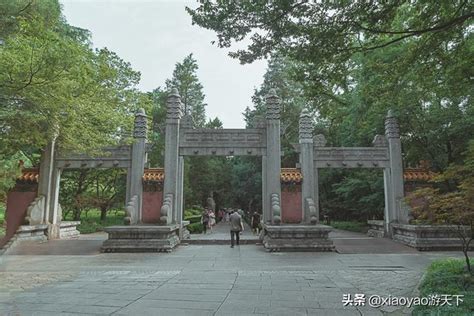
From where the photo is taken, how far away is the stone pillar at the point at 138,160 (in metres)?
15.5

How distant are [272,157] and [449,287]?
10.2 m

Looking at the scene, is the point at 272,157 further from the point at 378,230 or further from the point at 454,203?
the point at 454,203

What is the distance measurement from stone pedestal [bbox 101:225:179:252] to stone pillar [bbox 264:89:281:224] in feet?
14.5

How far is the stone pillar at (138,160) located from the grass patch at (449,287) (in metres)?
11.6

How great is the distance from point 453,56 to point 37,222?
15580 mm

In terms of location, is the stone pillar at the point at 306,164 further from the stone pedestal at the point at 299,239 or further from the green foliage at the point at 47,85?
the green foliage at the point at 47,85

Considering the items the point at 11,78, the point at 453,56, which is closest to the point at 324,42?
the point at 453,56

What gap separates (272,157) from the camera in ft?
50.1

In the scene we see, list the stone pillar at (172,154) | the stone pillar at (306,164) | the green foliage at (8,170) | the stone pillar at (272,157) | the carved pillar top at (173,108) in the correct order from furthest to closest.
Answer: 1. the carved pillar top at (173,108)
2. the stone pillar at (306,164)
3. the stone pillar at (172,154)
4. the stone pillar at (272,157)
5. the green foliage at (8,170)

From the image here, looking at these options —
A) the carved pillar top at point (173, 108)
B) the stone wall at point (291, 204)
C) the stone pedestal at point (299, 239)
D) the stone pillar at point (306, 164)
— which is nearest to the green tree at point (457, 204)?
the stone pedestal at point (299, 239)

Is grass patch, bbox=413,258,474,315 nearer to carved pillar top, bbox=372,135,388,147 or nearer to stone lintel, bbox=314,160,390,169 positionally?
stone lintel, bbox=314,160,390,169

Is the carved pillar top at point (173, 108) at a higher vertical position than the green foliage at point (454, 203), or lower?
higher

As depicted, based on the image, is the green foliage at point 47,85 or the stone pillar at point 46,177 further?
the stone pillar at point 46,177
